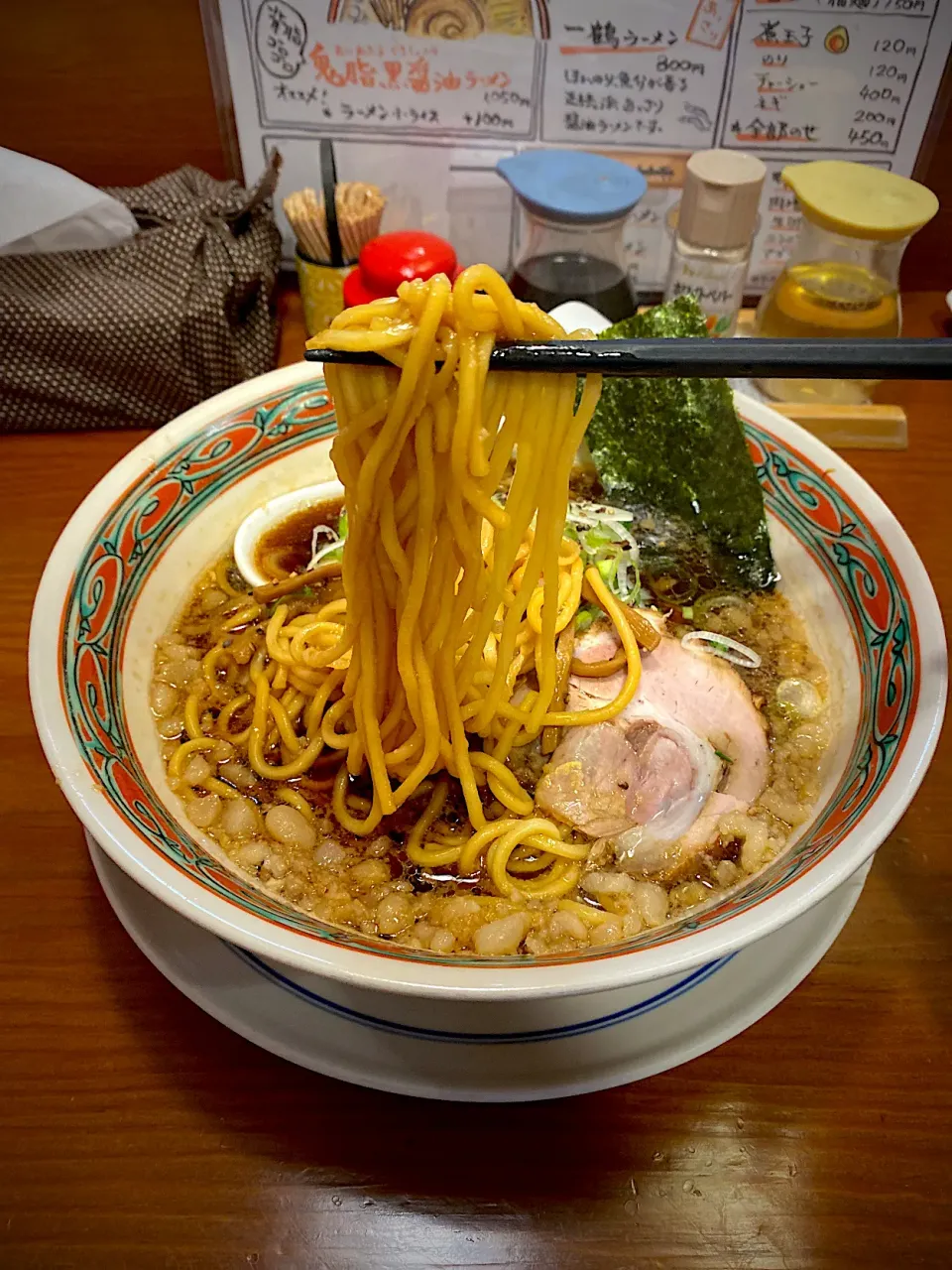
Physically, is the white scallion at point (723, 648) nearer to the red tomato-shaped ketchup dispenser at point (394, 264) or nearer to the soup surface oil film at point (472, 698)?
the soup surface oil film at point (472, 698)

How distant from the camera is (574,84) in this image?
214 cm

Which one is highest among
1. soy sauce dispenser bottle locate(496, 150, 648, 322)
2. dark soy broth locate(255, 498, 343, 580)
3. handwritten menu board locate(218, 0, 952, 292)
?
handwritten menu board locate(218, 0, 952, 292)

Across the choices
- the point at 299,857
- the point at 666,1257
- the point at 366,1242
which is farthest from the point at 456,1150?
the point at 299,857

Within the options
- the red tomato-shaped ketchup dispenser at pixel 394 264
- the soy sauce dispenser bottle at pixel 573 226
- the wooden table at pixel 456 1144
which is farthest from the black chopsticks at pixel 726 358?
the soy sauce dispenser bottle at pixel 573 226

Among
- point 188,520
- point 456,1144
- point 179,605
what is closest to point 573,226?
point 188,520

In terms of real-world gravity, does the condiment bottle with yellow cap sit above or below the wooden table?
above

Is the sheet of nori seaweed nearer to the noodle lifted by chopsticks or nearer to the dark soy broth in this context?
the noodle lifted by chopsticks

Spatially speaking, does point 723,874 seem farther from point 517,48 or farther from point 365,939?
point 517,48

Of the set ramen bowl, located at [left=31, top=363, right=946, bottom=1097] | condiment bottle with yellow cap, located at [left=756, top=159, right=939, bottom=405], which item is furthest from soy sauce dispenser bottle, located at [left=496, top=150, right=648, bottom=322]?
ramen bowl, located at [left=31, top=363, right=946, bottom=1097]

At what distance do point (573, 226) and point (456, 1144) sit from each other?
72.7 inches

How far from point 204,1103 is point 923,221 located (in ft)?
7.02

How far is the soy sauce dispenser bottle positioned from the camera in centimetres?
201

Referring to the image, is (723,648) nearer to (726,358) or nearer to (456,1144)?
(726,358)

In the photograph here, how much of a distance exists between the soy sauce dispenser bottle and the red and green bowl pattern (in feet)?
2.19
